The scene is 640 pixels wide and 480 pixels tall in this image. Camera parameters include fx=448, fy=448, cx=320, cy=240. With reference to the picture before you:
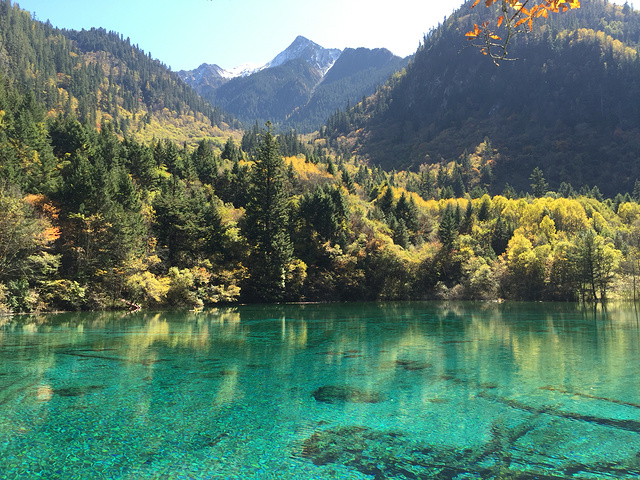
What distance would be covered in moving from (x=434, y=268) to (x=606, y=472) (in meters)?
72.2

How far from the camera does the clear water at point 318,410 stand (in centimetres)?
848

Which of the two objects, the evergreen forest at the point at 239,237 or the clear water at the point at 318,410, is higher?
the evergreen forest at the point at 239,237

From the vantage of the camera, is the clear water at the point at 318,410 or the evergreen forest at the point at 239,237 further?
the evergreen forest at the point at 239,237

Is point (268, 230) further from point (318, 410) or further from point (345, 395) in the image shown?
point (318, 410)

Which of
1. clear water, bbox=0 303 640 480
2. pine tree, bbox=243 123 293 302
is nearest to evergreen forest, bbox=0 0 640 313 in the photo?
pine tree, bbox=243 123 293 302

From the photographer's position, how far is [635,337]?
2625cm

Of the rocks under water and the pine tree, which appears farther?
the pine tree

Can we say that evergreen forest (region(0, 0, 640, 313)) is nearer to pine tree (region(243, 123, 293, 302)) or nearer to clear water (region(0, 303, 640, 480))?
pine tree (region(243, 123, 293, 302))

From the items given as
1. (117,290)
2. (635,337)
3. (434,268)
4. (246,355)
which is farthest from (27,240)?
(434,268)

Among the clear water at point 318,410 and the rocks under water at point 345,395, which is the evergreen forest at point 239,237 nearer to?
the clear water at point 318,410

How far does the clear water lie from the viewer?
27.8ft

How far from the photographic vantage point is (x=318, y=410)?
11875mm

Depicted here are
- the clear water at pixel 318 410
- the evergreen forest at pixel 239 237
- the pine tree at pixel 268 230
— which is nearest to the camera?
the clear water at pixel 318 410

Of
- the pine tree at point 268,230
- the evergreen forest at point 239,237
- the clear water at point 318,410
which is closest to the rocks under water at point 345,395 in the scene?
the clear water at point 318,410
